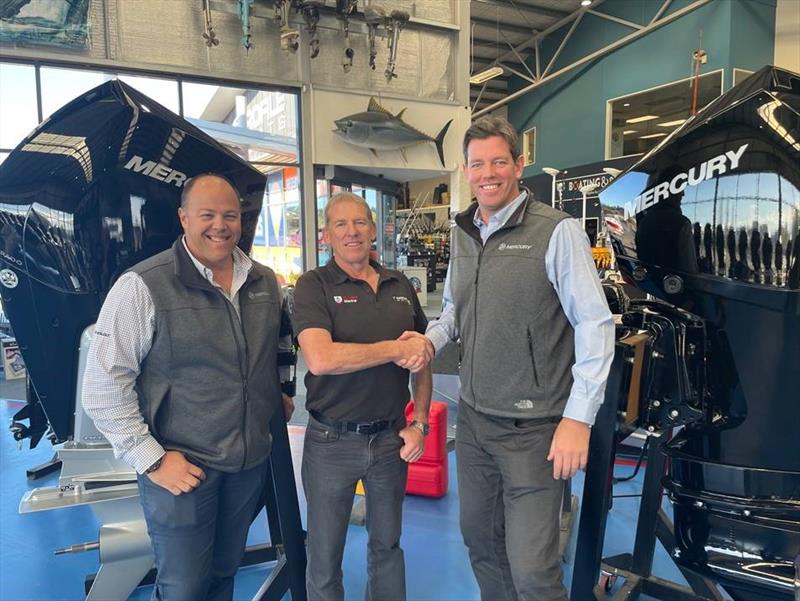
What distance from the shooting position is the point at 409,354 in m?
1.45

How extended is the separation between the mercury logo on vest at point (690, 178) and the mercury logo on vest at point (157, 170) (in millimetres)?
1465

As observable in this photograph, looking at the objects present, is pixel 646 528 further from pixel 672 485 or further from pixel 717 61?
pixel 717 61

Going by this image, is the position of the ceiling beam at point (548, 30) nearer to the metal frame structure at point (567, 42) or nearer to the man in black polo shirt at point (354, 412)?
the metal frame structure at point (567, 42)

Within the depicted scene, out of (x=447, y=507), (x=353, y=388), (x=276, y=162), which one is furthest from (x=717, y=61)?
(x=353, y=388)

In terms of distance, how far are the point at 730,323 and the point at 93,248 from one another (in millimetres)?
1903

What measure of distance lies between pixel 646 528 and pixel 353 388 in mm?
1279

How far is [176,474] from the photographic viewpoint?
1.30 meters

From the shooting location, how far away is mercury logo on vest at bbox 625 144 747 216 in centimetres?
116

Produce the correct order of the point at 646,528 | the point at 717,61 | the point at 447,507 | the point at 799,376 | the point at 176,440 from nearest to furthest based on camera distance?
the point at 799,376 → the point at 176,440 → the point at 646,528 → the point at 447,507 → the point at 717,61

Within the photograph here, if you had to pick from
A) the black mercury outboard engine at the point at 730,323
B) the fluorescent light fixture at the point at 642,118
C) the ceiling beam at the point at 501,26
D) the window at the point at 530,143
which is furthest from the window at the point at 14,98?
the window at the point at 530,143

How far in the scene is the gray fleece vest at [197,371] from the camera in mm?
1316

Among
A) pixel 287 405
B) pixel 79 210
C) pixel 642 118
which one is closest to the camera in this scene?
pixel 79 210

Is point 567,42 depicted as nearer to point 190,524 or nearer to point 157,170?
point 157,170

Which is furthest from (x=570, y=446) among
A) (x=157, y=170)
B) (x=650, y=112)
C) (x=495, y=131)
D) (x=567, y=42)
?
(x=567, y=42)
